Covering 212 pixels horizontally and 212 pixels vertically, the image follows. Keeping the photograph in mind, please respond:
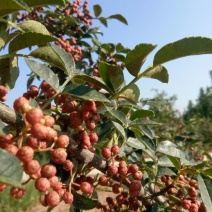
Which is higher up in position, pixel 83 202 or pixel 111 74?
pixel 111 74

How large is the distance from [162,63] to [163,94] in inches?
623

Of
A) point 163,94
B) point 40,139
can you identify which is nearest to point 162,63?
point 40,139

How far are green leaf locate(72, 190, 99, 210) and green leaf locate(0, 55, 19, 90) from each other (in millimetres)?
371

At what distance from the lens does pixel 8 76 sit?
100 centimetres

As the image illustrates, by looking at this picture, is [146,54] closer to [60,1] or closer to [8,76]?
[60,1]

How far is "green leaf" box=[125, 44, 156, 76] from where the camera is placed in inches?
31.7

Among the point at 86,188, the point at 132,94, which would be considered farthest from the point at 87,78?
the point at 86,188

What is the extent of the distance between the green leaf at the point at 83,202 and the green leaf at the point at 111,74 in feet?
1.09

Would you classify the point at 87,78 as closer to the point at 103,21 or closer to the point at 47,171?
the point at 47,171

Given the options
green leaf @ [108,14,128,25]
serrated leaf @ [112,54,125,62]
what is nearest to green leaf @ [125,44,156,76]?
serrated leaf @ [112,54,125,62]

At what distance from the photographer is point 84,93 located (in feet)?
2.64

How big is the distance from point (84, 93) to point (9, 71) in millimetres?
297

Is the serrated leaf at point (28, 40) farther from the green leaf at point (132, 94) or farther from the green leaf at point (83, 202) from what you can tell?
the green leaf at point (83, 202)

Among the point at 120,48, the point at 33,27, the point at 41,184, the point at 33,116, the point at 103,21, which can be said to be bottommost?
the point at 41,184
